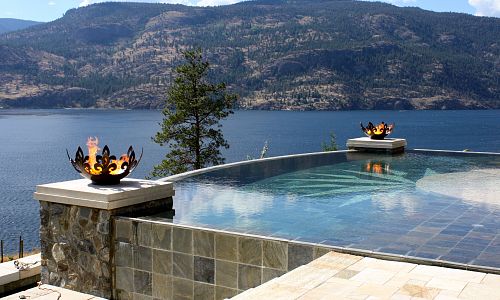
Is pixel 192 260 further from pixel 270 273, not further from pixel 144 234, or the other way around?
pixel 270 273

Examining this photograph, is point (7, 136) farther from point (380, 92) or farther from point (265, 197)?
point (380, 92)

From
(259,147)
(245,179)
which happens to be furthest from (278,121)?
(245,179)

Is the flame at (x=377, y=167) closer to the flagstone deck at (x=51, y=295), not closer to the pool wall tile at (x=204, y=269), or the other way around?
the pool wall tile at (x=204, y=269)

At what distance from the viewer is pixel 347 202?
11.3 m

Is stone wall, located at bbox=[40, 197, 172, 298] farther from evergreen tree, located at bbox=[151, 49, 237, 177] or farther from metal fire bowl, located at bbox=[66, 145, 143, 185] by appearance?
evergreen tree, located at bbox=[151, 49, 237, 177]

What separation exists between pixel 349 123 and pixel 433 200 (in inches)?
4448

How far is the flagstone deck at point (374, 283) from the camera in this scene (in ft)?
19.0

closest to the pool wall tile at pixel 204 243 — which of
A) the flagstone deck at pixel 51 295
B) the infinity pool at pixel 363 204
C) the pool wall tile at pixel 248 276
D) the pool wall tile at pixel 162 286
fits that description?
the infinity pool at pixel 363 204

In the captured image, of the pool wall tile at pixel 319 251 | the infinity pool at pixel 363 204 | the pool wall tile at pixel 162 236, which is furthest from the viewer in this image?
the pool wall tile at pixel 162 236

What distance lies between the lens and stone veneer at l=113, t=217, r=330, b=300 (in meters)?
7.83

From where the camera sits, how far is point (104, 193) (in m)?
9.33

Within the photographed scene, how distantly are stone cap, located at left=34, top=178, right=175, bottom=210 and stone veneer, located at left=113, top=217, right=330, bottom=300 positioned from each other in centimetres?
36

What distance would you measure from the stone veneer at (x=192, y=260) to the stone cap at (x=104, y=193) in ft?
1.20

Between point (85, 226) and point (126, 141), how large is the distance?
267ft
